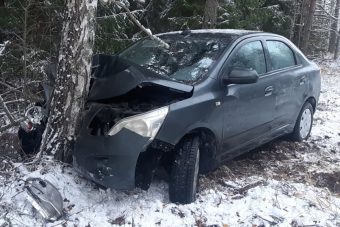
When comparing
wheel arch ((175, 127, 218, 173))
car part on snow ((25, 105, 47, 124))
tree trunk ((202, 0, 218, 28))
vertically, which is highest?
tree trunk ((202, 0, 218, 28))

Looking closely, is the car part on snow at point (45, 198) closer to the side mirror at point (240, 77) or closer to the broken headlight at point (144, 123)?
the broken headlight at point (144, 123)

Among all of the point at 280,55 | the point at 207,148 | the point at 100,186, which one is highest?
the point at 280,55

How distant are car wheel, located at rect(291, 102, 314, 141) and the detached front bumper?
3.48 m

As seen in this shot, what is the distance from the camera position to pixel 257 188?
4895mm

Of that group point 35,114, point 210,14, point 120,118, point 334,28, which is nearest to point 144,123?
point 120,118

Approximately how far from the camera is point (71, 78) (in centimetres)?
461

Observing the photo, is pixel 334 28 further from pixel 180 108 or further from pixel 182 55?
pixel 180 108

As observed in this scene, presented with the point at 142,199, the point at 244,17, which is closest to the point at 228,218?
the point at 142,199

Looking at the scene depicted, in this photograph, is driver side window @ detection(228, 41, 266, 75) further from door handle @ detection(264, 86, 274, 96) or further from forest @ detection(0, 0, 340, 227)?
forest @ detection(0, 0, 340, 227)

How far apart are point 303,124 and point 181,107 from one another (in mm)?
3290

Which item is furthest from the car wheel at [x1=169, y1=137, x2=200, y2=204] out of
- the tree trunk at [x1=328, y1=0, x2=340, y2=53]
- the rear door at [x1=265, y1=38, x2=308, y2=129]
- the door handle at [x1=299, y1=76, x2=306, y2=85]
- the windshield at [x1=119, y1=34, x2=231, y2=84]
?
the tree trunk at [x1=328, y1=0, x2=340, y2=53]

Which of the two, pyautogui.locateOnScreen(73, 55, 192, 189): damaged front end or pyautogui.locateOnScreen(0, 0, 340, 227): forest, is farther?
pyautogui.locateOnScreen(0, 0, 340, 227): forest

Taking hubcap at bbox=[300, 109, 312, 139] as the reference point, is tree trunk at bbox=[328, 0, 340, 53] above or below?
above

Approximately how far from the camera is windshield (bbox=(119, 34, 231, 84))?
15.9ft
